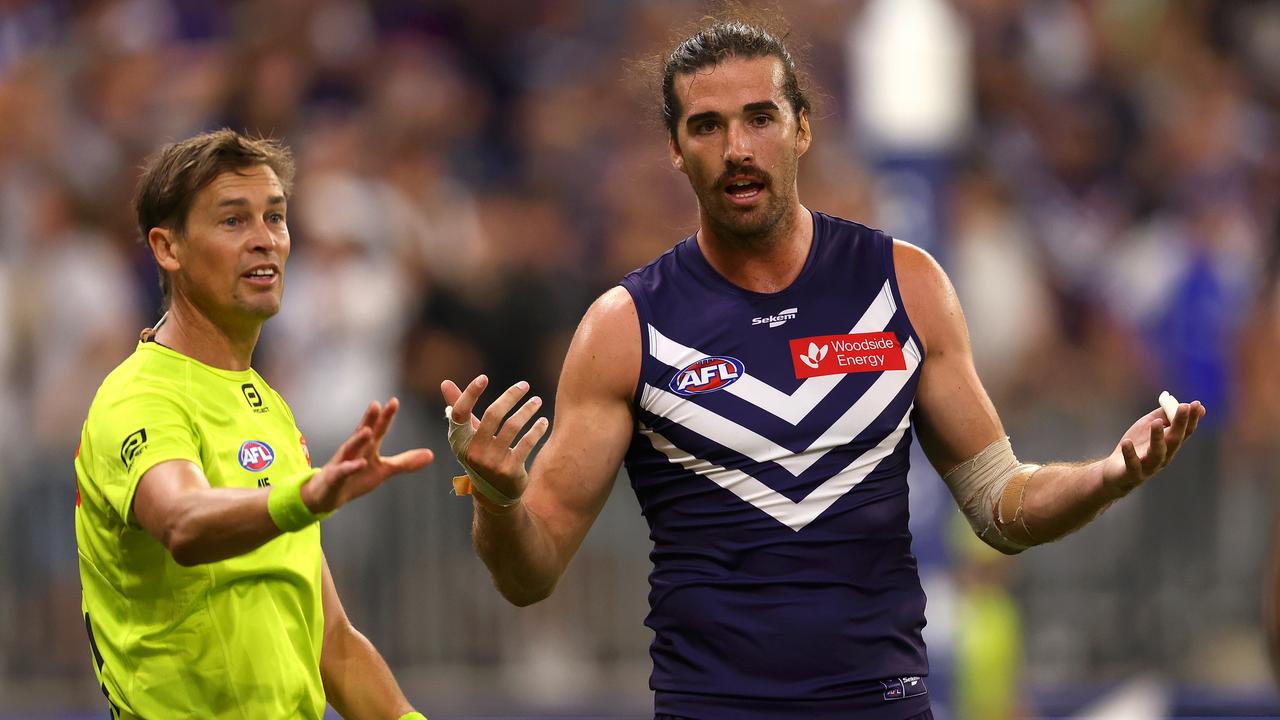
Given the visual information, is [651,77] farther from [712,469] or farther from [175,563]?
[175,563]

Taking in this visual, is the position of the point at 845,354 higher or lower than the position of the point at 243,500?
higher

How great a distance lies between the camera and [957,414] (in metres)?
4.77

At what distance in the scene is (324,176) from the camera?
34.4 ft

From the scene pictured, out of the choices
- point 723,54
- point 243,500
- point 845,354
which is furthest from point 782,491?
point 243,500

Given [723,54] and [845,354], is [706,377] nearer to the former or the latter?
[845,354]

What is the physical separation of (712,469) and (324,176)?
20.8 feet

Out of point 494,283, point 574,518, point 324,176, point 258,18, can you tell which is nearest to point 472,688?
point 494,283

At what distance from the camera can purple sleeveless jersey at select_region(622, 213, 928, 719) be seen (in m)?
4.51

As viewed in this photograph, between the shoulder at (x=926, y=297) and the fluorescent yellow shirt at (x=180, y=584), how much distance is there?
1.67 m

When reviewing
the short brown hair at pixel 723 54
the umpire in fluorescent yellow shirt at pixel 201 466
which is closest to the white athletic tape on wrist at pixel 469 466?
the umpire in fluorescent yellow shirt at pixel 201 466

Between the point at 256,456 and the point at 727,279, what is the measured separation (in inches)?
51.8

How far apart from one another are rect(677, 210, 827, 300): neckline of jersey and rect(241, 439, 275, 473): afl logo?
4.02 ft

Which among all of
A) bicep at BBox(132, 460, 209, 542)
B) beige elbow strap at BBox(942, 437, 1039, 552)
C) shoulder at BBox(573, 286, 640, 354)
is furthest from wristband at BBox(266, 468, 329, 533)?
beige elbow strap at BBox(942, 437, 1039, 552)

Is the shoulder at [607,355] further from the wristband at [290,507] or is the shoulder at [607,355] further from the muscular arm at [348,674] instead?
the wristband at [290,507]
